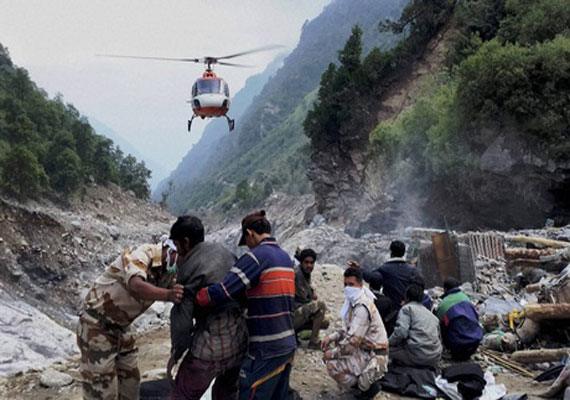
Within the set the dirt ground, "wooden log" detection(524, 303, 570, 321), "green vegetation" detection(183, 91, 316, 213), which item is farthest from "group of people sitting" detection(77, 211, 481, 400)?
"green vegetation" detection(183, 91, 316, 213)

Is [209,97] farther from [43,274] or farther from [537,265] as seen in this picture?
[537,265]

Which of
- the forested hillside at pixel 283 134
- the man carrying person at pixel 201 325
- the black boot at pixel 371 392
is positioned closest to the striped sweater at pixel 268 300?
the man carrying person at pixel 201 325

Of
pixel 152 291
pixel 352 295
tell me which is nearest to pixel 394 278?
pixel 352 295

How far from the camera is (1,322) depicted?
236 inches

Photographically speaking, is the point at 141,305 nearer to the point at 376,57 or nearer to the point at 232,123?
the point at 232,123

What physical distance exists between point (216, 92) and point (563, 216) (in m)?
12.6

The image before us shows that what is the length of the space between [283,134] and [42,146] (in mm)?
67277

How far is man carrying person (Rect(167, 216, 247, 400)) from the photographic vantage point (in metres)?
2.56

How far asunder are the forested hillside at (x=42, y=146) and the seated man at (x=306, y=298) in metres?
17.9

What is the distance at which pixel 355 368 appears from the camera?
3777 mm

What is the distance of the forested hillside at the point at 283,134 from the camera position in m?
62.6

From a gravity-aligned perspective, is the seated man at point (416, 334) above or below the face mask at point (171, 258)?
below

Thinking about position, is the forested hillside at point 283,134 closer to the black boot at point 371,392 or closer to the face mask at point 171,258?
the black boot at point 371,392

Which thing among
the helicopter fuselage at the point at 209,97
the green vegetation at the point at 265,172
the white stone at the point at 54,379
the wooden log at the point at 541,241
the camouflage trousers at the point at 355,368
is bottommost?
the white stone at the point at 54,379
